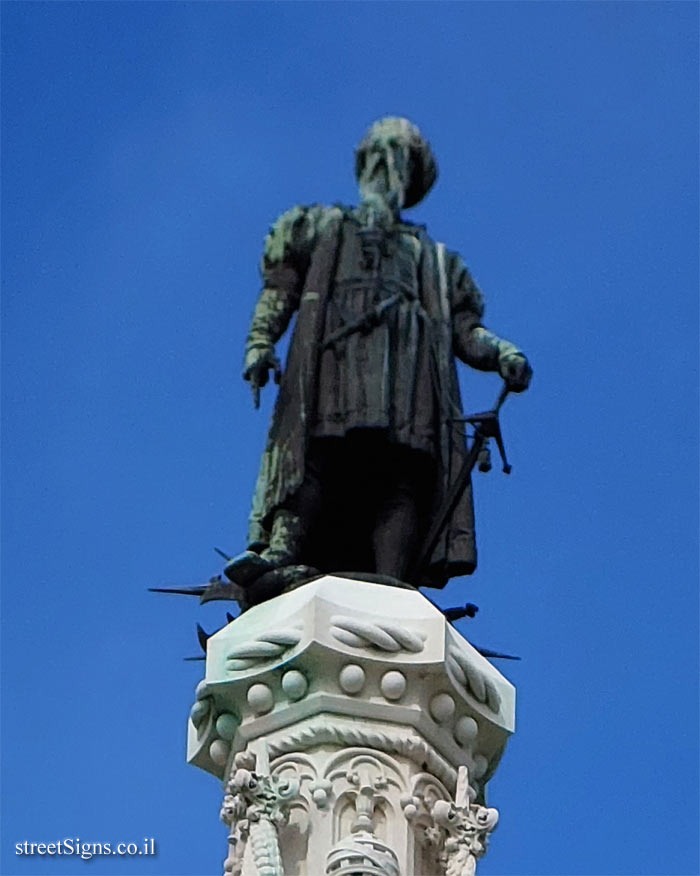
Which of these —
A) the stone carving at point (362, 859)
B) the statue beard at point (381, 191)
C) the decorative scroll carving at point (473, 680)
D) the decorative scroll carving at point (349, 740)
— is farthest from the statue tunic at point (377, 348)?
the stone carving at point (362, 859)

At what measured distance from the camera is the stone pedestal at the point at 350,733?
17.1 m

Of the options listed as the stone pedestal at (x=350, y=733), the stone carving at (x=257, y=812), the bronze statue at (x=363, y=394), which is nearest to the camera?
the stone carving at (x=257, y=812)

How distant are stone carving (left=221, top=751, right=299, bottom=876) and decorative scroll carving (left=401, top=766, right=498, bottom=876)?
30.0 inches

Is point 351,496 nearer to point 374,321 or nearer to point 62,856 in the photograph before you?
point 374,321

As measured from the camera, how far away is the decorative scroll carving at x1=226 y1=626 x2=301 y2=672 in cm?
1784

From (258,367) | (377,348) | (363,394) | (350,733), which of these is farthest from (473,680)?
(258,367)

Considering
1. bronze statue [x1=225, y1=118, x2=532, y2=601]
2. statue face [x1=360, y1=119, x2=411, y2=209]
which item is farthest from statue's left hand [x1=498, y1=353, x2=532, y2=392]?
statue face [x1=360, y1=119, x2=411, y2=209]

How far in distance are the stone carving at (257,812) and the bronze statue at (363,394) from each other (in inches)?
71.2

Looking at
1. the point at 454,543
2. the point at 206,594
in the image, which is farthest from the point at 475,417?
the point at 206,594

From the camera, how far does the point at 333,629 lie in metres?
17.8

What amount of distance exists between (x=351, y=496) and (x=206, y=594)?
1.23 meters

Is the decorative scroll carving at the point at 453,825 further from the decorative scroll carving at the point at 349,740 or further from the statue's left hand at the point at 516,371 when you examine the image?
the statue's left hand at the point at 516,371

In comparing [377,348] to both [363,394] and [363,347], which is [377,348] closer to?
[363,347]

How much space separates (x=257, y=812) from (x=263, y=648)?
1.23m
